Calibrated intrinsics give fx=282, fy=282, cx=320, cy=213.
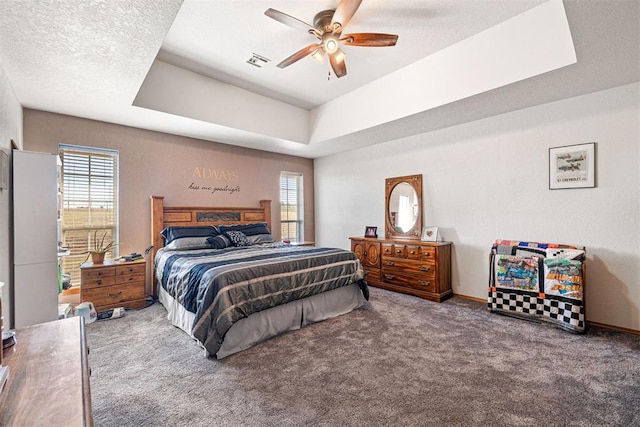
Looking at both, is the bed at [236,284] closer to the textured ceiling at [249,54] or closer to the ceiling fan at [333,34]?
the textured ceiling at [249,54]

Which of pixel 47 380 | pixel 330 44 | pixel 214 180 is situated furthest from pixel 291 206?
pixel 47 380

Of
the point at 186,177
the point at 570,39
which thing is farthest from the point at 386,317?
the point at 186,177

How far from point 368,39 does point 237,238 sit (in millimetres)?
3183

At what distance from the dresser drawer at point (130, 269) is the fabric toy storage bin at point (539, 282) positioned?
4.55 metres

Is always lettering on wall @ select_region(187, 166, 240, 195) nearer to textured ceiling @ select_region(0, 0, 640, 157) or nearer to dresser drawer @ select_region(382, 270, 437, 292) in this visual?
textured ceiling @ select_region(0, 0, 640, 157)

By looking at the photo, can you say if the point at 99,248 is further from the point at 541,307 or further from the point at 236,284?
the point at 541,307

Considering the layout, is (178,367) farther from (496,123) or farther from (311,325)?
(496,123)

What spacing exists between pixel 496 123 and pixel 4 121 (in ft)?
17.3

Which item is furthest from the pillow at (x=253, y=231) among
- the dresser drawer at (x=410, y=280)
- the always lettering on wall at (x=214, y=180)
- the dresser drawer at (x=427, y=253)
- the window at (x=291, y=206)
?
the dresser drawer at (x=427, y=253)

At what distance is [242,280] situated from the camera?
2646 millimetres

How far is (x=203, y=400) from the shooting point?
1.93m

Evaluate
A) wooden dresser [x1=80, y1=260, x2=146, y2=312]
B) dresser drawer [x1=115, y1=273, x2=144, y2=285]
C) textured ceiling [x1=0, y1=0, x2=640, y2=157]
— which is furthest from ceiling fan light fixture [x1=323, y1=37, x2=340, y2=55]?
dresser drawer [x1=115, y1=273, x2=144, y2=285]

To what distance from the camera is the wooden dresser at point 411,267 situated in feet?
13.2

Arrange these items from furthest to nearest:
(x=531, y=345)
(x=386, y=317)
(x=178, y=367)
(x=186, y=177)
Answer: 1. (x=186, y=177)
2. (x=386, y=317)
3. (x=531, y=345)
4. (x=178, y=367)
